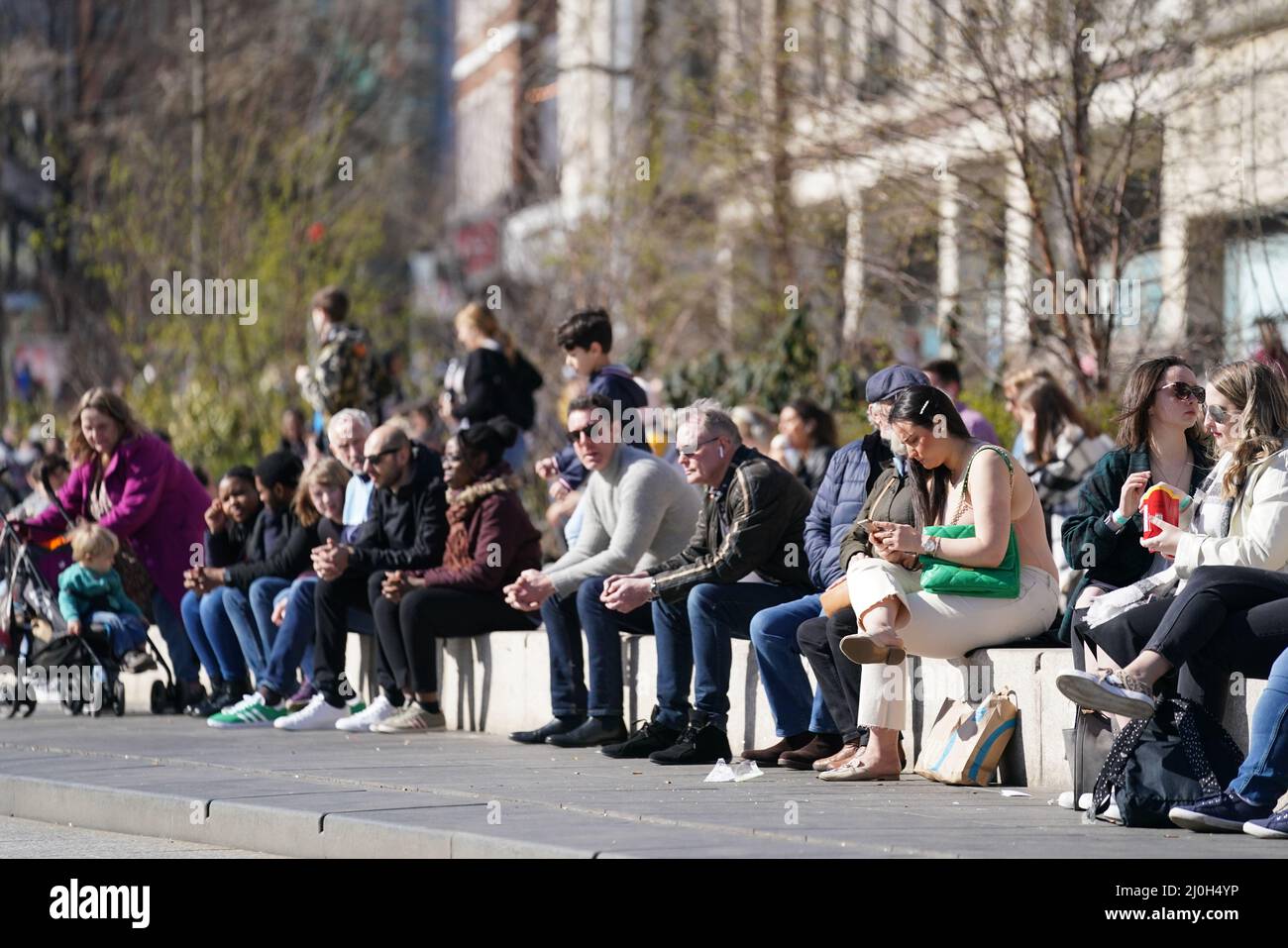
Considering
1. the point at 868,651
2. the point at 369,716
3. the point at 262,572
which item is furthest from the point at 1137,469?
the point at 262,572

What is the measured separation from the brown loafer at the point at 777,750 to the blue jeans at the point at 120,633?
4700mm

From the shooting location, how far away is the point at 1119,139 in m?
15.4

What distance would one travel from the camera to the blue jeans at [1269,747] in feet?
25.2

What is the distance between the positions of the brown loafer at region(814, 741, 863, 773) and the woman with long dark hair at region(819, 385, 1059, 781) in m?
0.20

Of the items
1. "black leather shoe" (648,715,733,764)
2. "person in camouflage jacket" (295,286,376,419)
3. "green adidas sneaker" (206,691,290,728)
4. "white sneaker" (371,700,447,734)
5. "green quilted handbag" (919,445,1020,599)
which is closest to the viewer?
"green quilted handbag" (919,445,1020,599)

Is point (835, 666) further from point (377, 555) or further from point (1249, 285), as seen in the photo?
point (1249, 285)

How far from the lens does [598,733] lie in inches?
442

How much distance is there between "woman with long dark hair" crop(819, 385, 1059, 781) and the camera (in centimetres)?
928

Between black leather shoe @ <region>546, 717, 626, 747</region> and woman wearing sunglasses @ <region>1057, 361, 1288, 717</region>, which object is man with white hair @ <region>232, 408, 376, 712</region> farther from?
woman wearing sunglasses @ <region>1057, 361, 1288, 717</region>

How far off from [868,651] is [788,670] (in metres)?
1.17

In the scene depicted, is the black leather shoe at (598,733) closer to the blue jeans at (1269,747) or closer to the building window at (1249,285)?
the blue jeans at (1269,747)

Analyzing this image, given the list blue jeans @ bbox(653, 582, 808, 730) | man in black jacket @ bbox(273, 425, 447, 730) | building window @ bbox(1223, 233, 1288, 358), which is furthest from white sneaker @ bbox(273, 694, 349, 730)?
building window @ bbox(1223, 233, 1288, 358)

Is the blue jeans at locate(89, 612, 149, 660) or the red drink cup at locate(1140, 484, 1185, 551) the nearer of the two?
the red drink cup at locate(1140, 484, 1185, 551)
